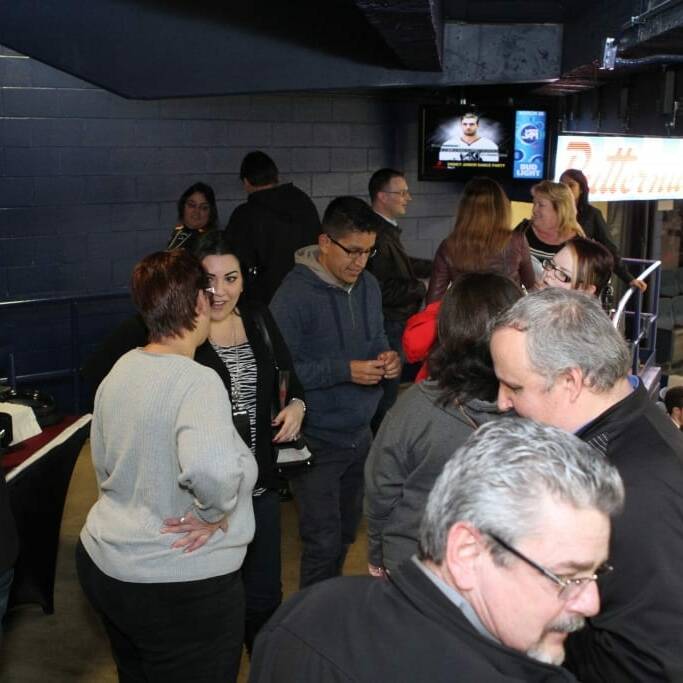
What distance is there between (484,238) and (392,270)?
1.86 feet

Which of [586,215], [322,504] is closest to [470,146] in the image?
[586,215]

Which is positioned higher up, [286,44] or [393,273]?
[286,44]

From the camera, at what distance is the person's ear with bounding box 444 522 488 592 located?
130 centimetres

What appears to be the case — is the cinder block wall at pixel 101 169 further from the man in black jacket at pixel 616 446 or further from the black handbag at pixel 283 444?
the man in black jacket at pixel 616 446

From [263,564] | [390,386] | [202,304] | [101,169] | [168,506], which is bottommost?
[263,564]

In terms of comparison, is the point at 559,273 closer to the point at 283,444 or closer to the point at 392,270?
the point at 283,444

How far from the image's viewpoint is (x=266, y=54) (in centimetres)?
544

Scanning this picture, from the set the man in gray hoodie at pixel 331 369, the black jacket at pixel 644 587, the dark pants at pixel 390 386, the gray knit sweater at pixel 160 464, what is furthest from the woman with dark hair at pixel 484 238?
the black jacket at pixel 644 587

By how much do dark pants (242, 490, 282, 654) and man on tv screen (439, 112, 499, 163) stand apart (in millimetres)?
4921

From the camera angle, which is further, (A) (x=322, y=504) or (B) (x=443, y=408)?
(A) (x=322, y=504)

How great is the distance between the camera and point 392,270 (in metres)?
5.02

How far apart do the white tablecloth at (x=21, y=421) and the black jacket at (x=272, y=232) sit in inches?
66.9

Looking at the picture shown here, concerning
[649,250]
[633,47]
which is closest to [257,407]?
[633,47]

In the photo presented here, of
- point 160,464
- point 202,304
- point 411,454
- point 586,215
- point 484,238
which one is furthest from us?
point 586,215
